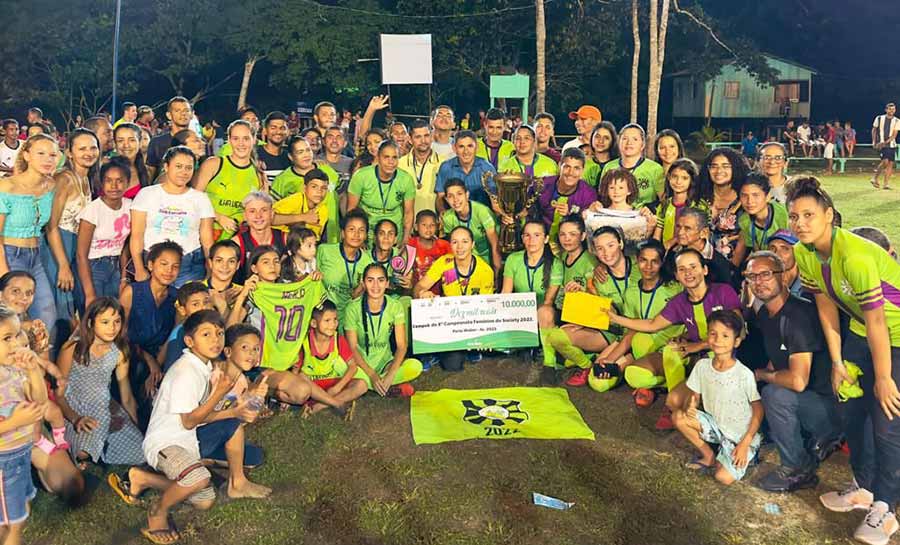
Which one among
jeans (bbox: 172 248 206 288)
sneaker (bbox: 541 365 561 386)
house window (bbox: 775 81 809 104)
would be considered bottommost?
sneaker (bbox: 541 365 561 386)

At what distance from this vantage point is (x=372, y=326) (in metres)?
6.66

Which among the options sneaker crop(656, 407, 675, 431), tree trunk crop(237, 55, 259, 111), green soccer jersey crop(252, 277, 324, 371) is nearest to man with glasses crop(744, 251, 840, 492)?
sneaker crop(656, 407, 675, 431)

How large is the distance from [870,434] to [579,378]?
2607 millimetres

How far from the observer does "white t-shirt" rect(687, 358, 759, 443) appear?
521cm

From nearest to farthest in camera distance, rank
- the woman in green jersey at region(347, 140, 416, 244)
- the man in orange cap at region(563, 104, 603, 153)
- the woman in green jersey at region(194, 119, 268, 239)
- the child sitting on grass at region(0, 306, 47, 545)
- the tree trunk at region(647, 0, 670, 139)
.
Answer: the child sitting on grass at region(0, 306, 47, 545) < the woman in green jersey at region(194, 119, 268, 239) < the woman in green jersey at region(347, 140, 416, 244) < the man in orange cap at region(563, 104, 603, 153) < the tree trunk at region(647, 0, 670, 139)

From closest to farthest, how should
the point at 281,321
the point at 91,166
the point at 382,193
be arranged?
the point at 281,321 → the point at 91,166 → the point at 382,193

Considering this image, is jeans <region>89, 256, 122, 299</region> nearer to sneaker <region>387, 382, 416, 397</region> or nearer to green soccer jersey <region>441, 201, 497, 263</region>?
sneaker <region>387, 382, 416, 397</region>

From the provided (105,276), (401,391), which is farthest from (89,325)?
(401,391)

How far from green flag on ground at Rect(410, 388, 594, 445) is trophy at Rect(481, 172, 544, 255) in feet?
5.31

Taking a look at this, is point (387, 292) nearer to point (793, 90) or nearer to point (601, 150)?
Answer: point (601, 150)

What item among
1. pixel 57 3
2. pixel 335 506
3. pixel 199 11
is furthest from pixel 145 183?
pixel 57 3

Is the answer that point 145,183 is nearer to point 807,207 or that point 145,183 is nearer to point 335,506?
point 335,506

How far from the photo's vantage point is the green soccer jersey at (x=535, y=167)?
8.32 meters

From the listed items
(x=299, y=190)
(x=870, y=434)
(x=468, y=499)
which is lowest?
(x=468, y=499)
